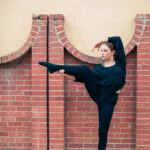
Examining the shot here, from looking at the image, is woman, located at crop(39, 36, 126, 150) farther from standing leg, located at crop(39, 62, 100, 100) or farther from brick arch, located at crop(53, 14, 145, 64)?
brick arch, located at crop(53, 14, 145, 64)

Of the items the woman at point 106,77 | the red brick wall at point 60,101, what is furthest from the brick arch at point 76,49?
the woman at point 106,77

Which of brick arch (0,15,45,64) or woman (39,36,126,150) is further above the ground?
brick arch (0,15,45,64)

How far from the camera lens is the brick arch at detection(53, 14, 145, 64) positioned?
3418 mm

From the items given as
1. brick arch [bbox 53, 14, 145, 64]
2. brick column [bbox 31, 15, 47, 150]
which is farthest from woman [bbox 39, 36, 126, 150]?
brick column [bbox 31, 15, 47, 150]

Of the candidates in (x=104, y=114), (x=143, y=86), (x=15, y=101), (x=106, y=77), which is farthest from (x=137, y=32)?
(x=15, y=101)

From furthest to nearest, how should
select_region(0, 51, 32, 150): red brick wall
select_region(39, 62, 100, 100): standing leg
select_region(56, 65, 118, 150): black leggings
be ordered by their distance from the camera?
select_region(0, 51, 32, 150): red brick wall, select_region(56, 65, 118, 150): black leggings, select_region(39, 62, 100, 100): standing leg

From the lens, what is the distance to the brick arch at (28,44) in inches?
137

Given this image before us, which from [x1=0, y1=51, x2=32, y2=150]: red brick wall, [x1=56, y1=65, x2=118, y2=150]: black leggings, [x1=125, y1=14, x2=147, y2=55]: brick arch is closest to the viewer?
[x1=56, y1=65, x2=118, y2=150]: black leggings

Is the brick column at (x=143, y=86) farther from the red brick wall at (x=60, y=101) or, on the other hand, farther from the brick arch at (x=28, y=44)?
the brick arch at (x=28, y=44)

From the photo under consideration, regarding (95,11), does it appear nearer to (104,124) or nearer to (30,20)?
(30,20)

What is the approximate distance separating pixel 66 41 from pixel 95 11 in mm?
645

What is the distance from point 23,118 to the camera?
366cm

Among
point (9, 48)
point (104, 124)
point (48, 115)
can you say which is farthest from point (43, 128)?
point (9, 48)

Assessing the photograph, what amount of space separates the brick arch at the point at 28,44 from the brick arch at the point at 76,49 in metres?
0.28
